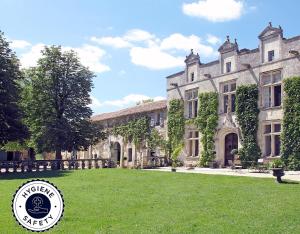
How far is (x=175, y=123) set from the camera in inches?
A: 1436

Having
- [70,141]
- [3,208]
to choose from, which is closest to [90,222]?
[3,208]

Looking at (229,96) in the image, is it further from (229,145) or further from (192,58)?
(192,58)

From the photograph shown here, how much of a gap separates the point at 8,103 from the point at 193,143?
15.3m

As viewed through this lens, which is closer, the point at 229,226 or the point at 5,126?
the point at 229,226

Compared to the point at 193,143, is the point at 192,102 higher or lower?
higher

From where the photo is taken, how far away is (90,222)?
10523 mm

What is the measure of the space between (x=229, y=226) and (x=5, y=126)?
82.4ft

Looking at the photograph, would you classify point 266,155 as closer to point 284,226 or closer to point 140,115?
point 140,115

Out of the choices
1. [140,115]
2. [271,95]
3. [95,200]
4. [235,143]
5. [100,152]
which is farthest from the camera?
[100,152]

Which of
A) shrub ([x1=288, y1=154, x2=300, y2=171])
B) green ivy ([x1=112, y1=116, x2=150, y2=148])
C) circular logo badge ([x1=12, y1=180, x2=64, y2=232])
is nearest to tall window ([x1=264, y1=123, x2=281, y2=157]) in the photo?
shrub ([x1=288, y1=154, x2=300, y2=171])

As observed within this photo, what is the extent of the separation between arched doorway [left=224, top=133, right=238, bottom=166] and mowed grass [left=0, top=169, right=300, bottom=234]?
13235 millimetres

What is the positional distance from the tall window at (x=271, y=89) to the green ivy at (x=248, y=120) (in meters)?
0.61

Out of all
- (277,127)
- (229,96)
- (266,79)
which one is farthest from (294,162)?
(229,96)

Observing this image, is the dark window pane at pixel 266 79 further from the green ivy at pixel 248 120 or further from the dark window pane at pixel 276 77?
the green ivy at pixel 248 120
